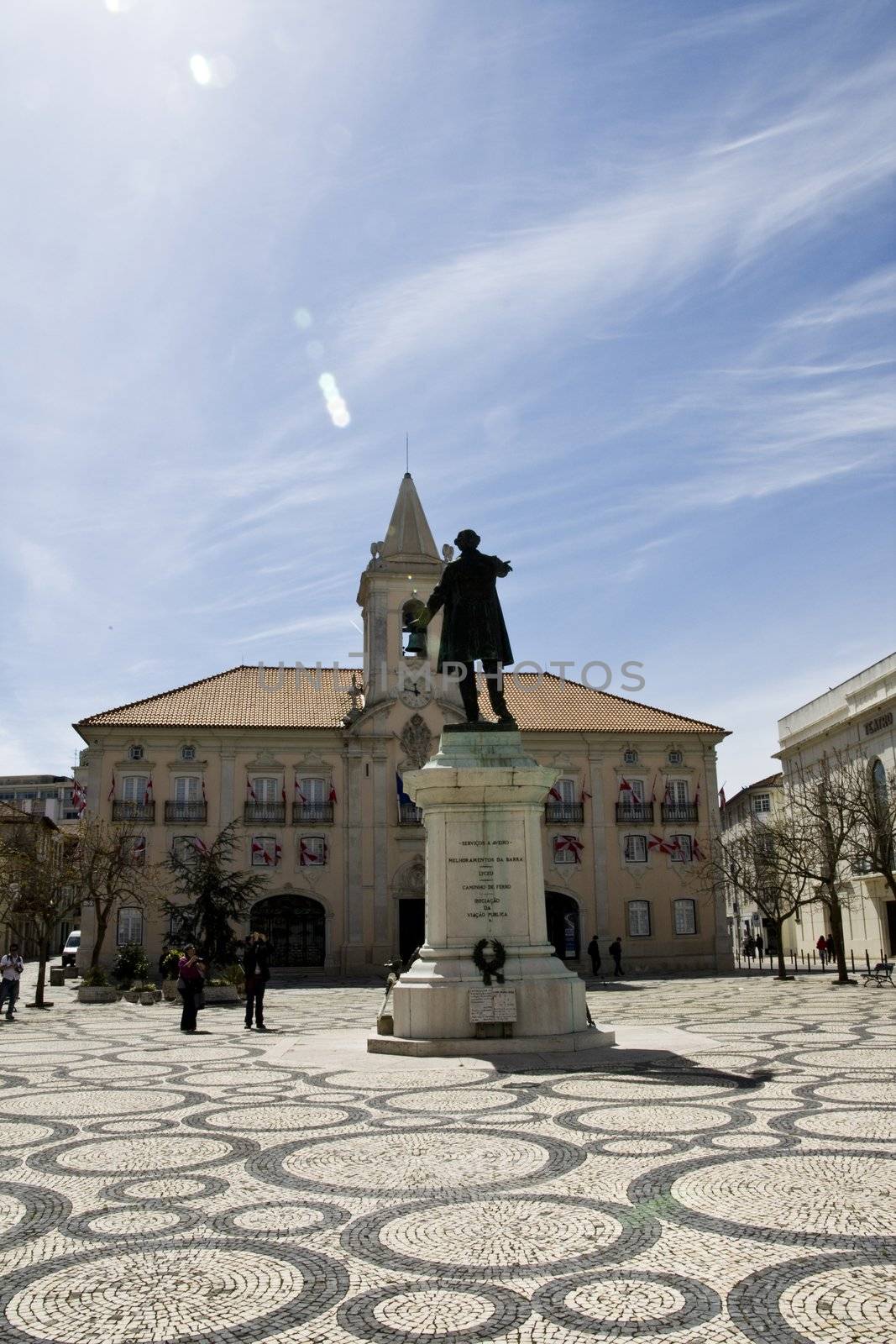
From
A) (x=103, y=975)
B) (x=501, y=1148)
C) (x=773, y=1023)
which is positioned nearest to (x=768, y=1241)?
(x=501, y=1148)

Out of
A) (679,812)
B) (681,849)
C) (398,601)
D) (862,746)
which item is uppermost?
(398,601)

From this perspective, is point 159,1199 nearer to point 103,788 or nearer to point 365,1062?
point 365,1062

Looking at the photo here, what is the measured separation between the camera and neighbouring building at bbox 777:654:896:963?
3959 centimetres

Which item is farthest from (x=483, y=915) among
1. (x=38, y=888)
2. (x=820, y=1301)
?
(x=38, y=888)

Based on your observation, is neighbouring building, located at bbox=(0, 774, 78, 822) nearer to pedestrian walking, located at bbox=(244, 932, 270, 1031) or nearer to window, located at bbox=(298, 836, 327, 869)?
window, located at bbox=(298, 836, 327, 869)

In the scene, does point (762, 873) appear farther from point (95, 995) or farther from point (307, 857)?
point (95, 995)

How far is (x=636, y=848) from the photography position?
4081cm

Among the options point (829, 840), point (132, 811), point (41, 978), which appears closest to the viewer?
point (41, 978)

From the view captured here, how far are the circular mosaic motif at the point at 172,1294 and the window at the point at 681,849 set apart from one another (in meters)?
37.5

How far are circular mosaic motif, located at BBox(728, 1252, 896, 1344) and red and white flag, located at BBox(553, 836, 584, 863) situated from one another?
3587 cm

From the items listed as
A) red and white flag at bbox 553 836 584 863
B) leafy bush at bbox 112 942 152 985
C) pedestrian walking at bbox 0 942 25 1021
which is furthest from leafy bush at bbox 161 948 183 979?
red and white flag at bbox 553 836 584 863

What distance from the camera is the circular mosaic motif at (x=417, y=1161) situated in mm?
5863

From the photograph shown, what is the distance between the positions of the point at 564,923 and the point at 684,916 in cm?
460

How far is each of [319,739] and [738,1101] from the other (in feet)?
106
